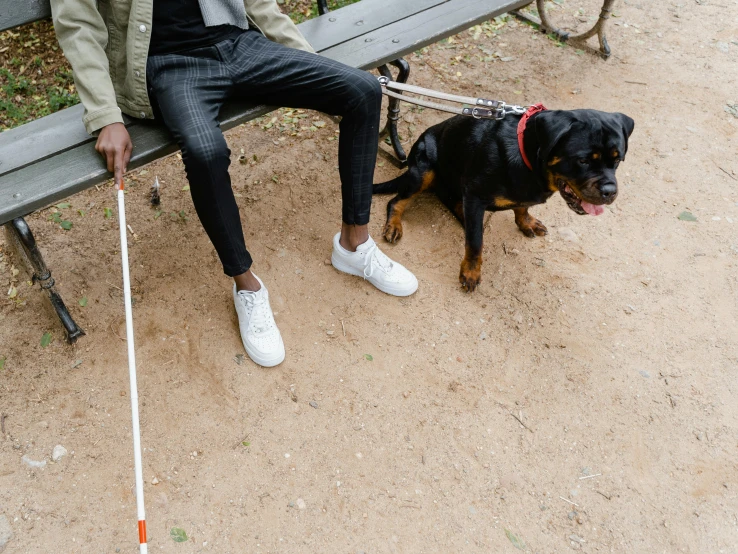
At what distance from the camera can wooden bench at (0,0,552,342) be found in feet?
8.49

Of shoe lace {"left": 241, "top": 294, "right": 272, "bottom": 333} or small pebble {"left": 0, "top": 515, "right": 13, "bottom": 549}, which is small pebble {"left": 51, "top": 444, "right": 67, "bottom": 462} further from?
shoe lace {"left": 241, "top": 294, "right": 272, "bottom": 333}

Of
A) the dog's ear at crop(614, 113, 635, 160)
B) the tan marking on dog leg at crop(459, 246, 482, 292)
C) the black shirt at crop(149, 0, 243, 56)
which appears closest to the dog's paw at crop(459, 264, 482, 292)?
the tan marking on dog leg at crop(459, 246, 482, 292)

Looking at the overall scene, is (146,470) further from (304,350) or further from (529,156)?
(529,156)

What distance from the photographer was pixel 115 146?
8.30 feet

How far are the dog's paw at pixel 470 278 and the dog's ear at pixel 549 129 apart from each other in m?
0.77

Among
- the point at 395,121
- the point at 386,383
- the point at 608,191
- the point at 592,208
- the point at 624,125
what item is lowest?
the point at 386,383

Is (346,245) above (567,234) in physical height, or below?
above

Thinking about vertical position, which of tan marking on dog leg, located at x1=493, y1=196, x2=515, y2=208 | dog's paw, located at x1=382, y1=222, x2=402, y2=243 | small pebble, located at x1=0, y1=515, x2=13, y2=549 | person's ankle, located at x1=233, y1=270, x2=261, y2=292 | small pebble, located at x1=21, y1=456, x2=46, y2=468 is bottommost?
small pebble, located at x1=0, y1=515, x2=13, y2=549

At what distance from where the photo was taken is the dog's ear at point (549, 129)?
276 cm

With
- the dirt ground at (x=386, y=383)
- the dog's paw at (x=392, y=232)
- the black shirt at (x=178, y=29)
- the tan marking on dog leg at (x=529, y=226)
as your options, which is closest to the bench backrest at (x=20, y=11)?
the black shirt at (x=178, y=29)

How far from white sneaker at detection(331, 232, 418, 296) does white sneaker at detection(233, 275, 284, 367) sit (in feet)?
1.90

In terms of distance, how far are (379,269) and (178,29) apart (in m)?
1.58

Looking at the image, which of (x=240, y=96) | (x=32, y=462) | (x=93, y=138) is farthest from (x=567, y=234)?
(x=32, y=462)

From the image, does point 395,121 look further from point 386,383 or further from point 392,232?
point 386,383
